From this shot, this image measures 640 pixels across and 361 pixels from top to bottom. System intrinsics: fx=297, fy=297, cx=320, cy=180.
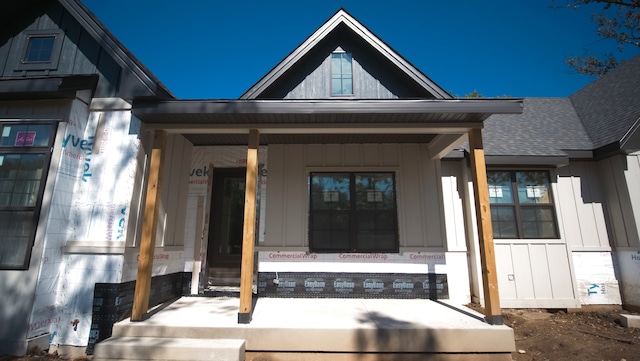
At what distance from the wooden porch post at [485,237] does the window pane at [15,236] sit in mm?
6186

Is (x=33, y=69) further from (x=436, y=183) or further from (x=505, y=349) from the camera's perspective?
(x=505, y=349)

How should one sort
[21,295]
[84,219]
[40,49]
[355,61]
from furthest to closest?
[355,61] → [40,49] → [84,219] → [21,295]

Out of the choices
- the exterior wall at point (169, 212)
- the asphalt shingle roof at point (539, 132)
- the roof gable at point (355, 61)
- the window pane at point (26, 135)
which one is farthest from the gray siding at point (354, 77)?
the window pane at point (26, 135)

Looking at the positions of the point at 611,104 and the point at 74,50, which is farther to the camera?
the point at 611,104

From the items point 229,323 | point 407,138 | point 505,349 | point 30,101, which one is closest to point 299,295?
point 229,323

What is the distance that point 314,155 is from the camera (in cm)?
620

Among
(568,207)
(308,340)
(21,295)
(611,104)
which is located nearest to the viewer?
(308,340)

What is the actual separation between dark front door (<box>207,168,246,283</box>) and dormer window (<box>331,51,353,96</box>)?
2.61 meters

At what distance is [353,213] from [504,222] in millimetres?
3188

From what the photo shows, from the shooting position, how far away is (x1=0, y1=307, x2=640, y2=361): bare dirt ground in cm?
393

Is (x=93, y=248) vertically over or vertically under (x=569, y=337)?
over

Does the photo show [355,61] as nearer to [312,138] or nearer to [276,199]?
[312,138]

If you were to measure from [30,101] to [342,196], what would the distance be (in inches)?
208

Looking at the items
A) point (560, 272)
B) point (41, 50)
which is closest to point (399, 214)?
point (560, 272)
